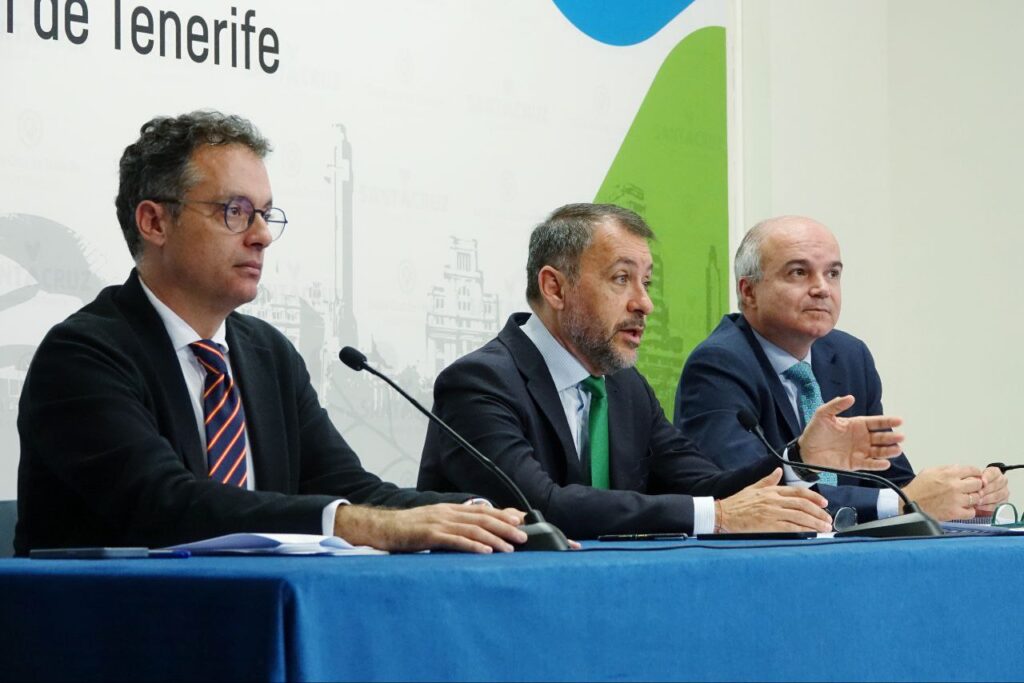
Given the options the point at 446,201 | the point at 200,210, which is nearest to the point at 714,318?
the point at 446,201

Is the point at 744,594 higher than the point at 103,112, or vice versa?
the point at 103,112

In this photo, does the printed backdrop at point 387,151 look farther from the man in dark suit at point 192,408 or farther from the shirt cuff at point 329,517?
the shirt cuff at point 329,517

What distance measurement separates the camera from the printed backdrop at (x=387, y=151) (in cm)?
335

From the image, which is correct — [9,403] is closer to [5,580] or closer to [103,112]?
[103,112]

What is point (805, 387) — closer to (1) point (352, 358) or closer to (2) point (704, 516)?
(2) point (704, 516)

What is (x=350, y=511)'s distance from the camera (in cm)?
195

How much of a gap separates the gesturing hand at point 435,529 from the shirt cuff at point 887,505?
58.9 inches

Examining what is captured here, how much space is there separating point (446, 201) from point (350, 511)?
231 centimetres

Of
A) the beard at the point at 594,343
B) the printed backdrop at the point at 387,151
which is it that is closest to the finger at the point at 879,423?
the beard at the point at 594,343

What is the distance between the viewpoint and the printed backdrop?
335 cm

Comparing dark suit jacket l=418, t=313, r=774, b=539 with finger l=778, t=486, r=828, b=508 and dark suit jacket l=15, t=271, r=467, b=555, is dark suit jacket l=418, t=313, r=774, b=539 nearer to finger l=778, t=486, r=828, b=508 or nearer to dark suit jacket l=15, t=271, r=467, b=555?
finger l=778, t=486, r=828, b=508

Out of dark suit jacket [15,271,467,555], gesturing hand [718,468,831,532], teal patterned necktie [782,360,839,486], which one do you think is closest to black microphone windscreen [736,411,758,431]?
gesturing hand [718,468,831,532]

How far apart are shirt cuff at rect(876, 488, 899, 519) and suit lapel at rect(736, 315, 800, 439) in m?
0.48

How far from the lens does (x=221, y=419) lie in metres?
2.47
